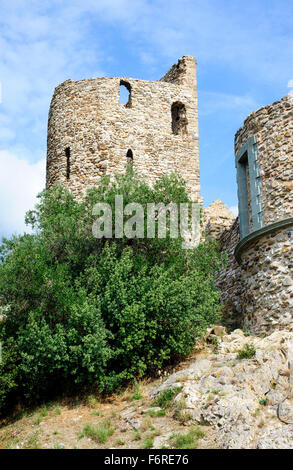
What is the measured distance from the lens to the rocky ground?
9.28 meters

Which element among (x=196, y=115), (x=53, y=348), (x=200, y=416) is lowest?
(x=200, y=416)

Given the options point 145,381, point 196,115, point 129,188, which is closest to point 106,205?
point 129,188

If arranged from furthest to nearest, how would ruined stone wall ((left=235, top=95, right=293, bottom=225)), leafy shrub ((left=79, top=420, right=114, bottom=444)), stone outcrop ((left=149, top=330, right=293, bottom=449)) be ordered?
ruined stone wall ((left=235, top=95, right=293, bottom=225)) → leafy shrub ((left=79, top=420, right=114, bottom=444)) → stone outcrop ((left=149, top=330, right=293, bottom=449))

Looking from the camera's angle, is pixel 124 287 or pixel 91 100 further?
pixel 91 100

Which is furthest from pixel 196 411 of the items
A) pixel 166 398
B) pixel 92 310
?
pixel 92 310

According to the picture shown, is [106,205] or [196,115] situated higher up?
[196,115]

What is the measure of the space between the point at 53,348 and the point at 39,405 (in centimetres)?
225

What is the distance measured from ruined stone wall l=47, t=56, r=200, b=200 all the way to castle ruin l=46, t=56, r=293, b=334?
41mm

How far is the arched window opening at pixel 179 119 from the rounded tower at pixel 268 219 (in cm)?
681

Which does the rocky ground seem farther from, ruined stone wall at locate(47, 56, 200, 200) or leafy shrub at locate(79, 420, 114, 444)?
ruined stone wall at locate(47, 56, 200, 200)

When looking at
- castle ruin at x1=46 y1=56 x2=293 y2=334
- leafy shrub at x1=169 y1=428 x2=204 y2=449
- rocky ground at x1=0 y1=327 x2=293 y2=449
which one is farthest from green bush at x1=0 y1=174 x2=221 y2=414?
leafy shrub at x1=169 y1=428 x2=204 y2=449

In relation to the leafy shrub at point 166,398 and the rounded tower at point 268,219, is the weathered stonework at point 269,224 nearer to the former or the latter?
the rounded tower at point 268,219

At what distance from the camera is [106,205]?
14.7 metres
